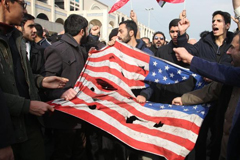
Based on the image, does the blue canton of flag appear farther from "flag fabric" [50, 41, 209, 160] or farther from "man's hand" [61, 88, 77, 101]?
"man's hand" [61, 88, 77, 101]

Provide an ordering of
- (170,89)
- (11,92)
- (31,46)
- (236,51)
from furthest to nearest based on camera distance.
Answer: (31,46), (170,89), (236,51), (11,92)

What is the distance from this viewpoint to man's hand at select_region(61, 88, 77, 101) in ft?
8.79

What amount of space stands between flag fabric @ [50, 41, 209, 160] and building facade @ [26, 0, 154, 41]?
20116 millimetres

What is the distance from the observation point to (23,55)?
6.68 feet

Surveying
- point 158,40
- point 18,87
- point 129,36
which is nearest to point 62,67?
point 18,87

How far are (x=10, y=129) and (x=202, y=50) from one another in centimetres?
310

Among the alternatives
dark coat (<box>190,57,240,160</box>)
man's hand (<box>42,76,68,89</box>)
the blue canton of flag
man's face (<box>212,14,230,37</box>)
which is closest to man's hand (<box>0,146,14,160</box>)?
man's hand (<box>42,76,68,89</box>)

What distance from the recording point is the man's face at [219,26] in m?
3.46

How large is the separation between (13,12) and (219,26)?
3148 millimetres

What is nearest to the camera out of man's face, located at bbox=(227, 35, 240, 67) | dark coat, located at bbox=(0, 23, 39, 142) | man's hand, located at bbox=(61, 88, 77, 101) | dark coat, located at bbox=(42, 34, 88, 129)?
dark coat, located at bbox=(0, 23, 39, 142)

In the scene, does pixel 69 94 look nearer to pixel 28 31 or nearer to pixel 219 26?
pixel 28 31

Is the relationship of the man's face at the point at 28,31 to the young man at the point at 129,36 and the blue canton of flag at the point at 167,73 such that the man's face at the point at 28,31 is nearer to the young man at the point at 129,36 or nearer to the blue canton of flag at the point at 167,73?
the young man at the point at 129,36

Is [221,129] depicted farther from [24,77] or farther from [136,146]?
[24,77]

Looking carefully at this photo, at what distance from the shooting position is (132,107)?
2816 millimetres
